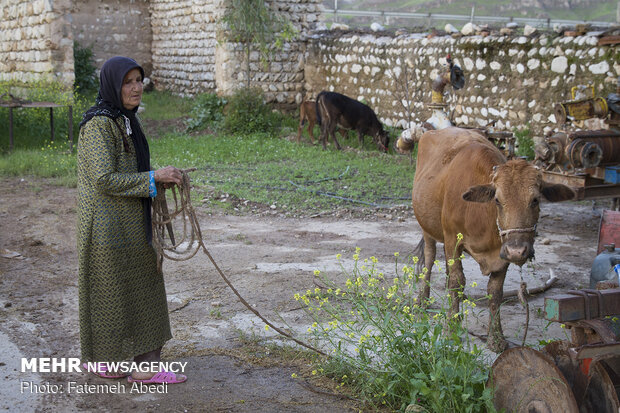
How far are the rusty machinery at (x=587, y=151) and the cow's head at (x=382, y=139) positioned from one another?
6618mm

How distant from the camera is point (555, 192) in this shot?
12.9 feet

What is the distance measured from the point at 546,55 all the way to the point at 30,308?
26.0ft

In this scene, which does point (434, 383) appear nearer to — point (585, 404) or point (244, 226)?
point (585, 404)

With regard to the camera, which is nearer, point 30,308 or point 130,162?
point 130,162

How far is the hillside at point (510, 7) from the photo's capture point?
34.8 m

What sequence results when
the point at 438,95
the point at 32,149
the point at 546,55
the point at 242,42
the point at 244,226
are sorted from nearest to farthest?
the point at 438,95 < the point at 244,226 < the point at 546,55 < the point at 32,149 < the point at 242,42

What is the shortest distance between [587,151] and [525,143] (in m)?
4.27

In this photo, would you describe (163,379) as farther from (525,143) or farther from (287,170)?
(525,143)

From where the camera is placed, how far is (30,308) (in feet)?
16.9

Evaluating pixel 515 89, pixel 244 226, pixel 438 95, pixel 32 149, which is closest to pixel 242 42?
pixel 32 149

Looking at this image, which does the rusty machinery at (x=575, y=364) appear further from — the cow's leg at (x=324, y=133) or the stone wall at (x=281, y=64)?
the stone wall at (x=281, y=64)

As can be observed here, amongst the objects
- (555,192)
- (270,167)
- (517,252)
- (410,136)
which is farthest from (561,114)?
(270,167)

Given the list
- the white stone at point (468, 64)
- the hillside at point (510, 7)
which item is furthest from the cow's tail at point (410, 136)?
the hillside at point (510, 7)

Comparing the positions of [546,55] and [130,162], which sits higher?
[546,55]
